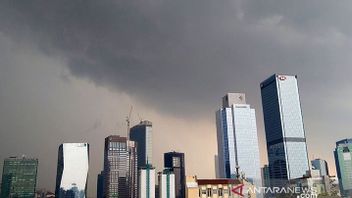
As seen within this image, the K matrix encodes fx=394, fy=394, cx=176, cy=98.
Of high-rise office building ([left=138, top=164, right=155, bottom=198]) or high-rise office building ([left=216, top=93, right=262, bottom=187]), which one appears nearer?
high-rise office building ([left=138, top=164, right=155, bottom=198])

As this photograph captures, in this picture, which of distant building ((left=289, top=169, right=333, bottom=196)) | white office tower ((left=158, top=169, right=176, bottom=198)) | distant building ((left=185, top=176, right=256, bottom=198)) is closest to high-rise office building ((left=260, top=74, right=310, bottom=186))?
white office tower ((left=158, top=169, right=176, bottom=198))

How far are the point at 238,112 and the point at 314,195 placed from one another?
435 feet

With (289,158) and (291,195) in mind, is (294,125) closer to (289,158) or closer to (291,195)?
(289,158)

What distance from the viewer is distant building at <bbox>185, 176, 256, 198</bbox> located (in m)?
48.8

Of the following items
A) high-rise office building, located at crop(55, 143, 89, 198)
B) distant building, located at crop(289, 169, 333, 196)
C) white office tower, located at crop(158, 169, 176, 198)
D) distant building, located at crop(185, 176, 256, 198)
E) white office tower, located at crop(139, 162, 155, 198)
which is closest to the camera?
distant building, located at crop(185, 176, 256, 198)

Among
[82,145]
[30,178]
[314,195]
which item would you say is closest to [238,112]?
[82,145]

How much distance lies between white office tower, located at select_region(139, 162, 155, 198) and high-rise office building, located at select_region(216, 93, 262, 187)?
34982 mm

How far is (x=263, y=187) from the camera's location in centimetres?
4884

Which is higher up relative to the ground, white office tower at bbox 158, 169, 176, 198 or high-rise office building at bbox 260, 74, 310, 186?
high-rise office building at bbox 260, 74, 310, 186

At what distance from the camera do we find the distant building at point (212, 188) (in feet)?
160

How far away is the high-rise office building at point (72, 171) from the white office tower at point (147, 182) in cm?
2927

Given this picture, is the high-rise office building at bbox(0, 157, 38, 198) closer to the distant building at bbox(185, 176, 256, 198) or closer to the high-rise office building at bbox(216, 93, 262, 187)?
the high-rise office building at bbox(216, 93, 262, 187)

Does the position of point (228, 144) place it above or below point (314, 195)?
above

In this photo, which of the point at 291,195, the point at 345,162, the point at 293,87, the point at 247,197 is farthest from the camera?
the point at 345,162
